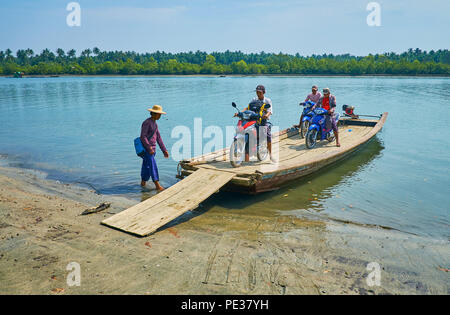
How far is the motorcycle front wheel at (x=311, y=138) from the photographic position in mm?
10602

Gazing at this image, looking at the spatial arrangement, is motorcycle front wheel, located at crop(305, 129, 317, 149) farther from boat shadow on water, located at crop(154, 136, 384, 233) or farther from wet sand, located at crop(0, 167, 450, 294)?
wet sand, located at crop(0, 167, 450, 294)

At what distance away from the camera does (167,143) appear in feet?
51.5

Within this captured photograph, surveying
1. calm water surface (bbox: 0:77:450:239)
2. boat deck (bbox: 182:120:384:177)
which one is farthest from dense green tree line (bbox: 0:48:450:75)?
boat deck (bbox: 182:120:384:177)

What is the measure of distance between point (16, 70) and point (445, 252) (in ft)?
497

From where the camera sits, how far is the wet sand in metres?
4.20

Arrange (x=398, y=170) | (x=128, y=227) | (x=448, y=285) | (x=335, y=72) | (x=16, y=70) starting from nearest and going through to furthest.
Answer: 1. (x=448, y=285)
2. (x=128, y=227)
3. (x=398, y=170)
4. (x=335, y=72)
5. (x=16, y=70)

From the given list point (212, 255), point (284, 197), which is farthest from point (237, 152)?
point (212, 255)

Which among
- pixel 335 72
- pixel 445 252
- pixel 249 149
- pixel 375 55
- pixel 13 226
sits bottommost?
pixel 445 252

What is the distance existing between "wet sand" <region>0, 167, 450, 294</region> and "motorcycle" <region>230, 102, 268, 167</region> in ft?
5.41

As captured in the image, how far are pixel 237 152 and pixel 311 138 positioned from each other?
3.73 meters

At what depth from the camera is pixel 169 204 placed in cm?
635

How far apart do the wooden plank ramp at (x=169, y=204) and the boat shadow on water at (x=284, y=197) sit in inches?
11.7
